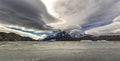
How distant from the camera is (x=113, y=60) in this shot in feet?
156

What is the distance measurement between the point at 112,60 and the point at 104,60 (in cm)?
149

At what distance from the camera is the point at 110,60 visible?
47438 millimetres

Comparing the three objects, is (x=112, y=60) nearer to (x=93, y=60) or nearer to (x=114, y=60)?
Answer: (x=114, y=60)

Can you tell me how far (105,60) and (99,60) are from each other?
110cm

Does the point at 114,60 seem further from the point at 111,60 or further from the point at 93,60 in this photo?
the point at 93,60

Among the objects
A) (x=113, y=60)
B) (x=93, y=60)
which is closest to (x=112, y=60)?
(x=113, y=60)

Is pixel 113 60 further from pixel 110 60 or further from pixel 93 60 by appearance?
pixel 93 60

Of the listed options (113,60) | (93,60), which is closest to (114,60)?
(113,60)

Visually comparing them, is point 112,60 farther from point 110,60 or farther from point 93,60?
point 93,60

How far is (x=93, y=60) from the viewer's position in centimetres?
4853

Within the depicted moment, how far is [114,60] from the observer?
47719 mm

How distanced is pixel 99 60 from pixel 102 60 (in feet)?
1.89

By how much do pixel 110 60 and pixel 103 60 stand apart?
4.68 ft

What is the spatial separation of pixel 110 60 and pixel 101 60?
1639 mm
